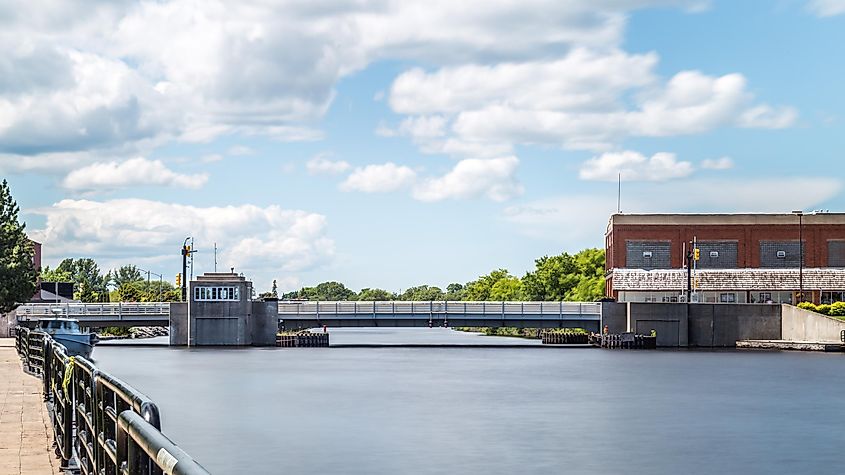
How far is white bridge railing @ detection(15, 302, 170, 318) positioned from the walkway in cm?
8094

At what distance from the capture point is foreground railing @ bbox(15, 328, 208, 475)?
19.0 feet

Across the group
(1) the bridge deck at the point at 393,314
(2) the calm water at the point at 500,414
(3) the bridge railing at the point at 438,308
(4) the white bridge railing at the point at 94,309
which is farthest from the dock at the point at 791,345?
(4) the white bridge railing at the point at 94,309

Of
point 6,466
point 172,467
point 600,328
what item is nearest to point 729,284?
point 600,328

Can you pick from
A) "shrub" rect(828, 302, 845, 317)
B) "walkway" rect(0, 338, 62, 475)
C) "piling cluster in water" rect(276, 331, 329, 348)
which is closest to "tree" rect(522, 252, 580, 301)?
"piling cluster in water" rect(276, 331, 329, 348)

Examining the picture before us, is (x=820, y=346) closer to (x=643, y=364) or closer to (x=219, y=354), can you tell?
(x=643, y=364)

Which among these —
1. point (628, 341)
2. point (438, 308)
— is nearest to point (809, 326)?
point (628, 341)

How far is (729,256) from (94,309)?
230ft

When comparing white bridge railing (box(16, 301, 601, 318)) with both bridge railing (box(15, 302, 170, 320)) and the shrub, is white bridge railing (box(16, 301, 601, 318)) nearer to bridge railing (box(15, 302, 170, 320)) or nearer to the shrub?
bridge railing (box(15, 302, 170, 320))

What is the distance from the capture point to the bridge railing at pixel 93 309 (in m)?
116

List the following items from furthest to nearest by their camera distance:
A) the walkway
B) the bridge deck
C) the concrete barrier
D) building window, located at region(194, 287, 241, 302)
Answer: building window, located at region(194, 287, 241, 302) < the bridge deck < the concrete barrier < the walkway

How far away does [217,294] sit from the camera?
4683 inches

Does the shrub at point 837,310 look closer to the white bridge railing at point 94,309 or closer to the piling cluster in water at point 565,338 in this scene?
the piling cluster in water at point 565,338

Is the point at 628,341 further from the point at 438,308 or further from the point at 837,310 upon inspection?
the point at 438,308

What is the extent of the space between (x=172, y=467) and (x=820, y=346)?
110133 millimetres
